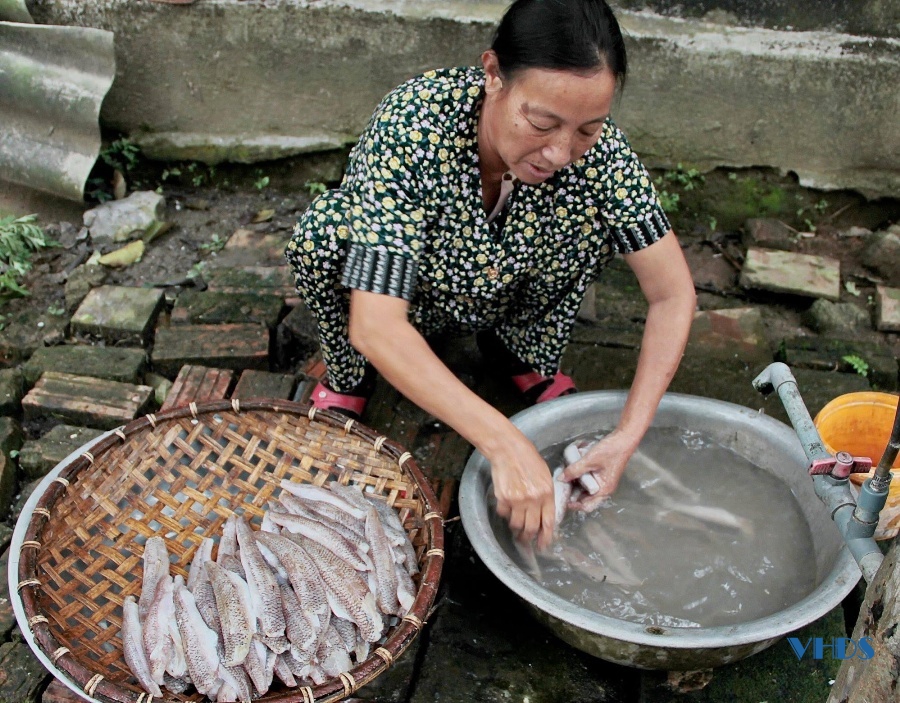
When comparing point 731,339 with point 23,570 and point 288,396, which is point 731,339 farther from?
point 23,570

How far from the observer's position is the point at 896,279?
3.87 m

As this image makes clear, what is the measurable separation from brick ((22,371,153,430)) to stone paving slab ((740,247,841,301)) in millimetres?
2738

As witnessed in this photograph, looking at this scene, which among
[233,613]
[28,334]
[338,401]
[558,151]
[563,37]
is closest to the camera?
[563,37]

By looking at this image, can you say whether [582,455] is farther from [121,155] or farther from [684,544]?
[121,155]

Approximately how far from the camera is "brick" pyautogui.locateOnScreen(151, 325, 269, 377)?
328 centimetres

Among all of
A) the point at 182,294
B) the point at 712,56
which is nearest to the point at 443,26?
the point at 712,56

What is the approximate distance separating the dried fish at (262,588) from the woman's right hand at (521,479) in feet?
2.19

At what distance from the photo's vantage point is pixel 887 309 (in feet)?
12.0

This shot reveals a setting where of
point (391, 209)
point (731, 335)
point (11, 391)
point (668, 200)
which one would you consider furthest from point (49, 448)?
point (668, 200)

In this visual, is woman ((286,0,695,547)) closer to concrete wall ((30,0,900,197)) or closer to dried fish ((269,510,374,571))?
dried fish ((269,510,374,571))

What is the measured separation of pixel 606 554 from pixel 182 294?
2205 mm

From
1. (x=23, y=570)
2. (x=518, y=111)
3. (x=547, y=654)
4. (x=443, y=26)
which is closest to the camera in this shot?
(x=518, y=111)

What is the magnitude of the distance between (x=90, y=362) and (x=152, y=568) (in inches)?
49.0

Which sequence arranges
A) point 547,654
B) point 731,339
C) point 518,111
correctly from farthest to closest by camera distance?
1. point 731,339
2. point 547,654
3. point 518,111
